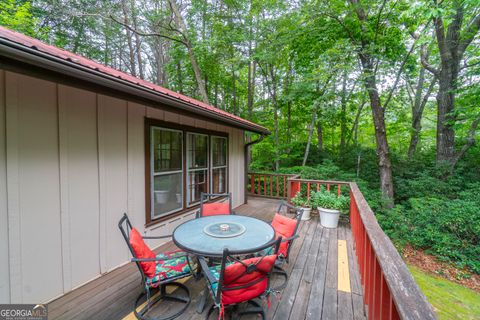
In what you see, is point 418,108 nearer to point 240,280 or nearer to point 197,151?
point 197,151

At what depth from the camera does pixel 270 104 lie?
10.1 m

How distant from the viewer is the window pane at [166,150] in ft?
10.7

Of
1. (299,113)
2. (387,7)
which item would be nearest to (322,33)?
(387,7)

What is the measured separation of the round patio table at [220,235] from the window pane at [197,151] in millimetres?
1599

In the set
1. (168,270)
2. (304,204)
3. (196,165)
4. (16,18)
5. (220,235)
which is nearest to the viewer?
(168,270)

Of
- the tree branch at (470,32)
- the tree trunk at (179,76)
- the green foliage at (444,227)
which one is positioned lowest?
the green foliage at (444,227)

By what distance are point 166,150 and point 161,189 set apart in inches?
26.4

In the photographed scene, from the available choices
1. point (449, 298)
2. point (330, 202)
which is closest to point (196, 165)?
point (330, 202)

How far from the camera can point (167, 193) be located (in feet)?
11.5

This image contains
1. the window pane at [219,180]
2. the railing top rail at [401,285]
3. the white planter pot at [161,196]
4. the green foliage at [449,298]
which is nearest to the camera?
the railing top rail at [401,285]

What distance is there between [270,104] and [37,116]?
9155mm

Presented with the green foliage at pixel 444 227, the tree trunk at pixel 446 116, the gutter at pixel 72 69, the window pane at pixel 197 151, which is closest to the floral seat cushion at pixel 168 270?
the gutter at pixel 72 69

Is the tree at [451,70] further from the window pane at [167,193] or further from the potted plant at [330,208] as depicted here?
the window pane at [167,193]

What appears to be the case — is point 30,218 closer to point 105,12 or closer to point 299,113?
point 299,113
